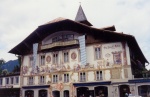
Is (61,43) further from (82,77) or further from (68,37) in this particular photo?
(82,77)

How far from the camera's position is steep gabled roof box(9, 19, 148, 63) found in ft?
93.4

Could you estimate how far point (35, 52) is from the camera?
110 feet

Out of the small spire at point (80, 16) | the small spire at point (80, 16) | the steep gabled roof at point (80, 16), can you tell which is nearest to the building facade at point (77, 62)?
the steep gabled roof at point (80, 16)

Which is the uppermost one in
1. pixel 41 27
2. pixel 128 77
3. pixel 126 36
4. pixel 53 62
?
pixel 41 27

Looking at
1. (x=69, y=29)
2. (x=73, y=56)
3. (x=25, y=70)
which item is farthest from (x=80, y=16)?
(x=25, y=70)

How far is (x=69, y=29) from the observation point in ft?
105

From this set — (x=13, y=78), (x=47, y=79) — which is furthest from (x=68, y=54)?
(x=13, y=78)

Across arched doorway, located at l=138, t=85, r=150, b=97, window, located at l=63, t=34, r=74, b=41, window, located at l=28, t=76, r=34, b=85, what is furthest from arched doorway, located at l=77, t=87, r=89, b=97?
window, located at l=28, t=76, r=34, b=85

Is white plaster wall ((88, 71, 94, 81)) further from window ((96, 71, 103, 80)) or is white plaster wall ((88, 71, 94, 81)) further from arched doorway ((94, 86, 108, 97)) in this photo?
arched doorway ((94, 86, 108, 97))

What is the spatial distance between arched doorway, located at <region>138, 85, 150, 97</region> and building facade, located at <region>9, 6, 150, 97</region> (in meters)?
0.12

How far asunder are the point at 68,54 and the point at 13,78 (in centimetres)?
1626

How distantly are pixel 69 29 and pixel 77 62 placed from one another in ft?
17.0

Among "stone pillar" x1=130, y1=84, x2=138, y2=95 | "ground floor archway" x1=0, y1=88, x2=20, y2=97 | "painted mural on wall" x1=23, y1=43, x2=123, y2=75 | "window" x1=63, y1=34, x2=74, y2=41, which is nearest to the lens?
"stone pillar" x1=130, y1=84, x2=138, y2=95

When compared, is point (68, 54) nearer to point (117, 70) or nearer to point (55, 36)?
point (55, 36)
